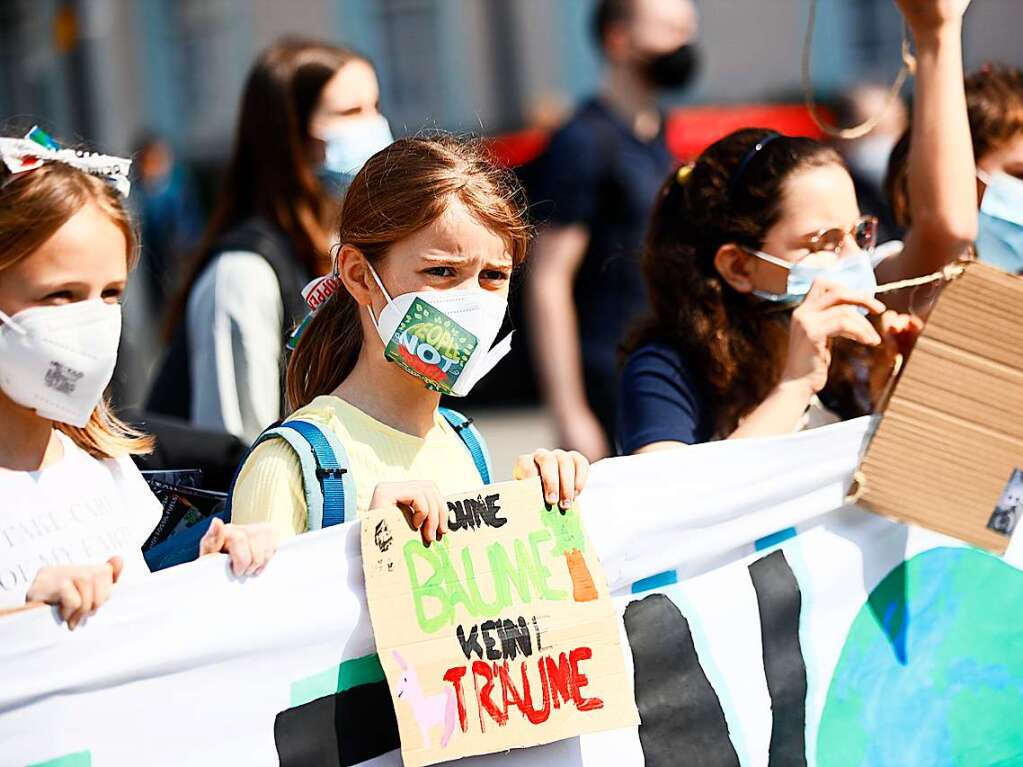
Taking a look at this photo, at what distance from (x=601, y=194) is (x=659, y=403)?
1.73m

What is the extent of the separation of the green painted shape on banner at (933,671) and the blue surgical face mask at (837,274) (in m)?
0.53

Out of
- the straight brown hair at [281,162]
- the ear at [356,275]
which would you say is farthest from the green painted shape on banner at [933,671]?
the straight brown hair at [281,162]

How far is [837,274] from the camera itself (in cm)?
290

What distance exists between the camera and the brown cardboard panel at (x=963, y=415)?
2.58m

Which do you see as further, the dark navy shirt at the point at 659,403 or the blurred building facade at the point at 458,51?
the blurred building facade at the point at 458,51

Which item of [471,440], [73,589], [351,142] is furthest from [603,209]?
[73,589]

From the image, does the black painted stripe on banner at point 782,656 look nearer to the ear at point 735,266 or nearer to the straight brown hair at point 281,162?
the ear at point 735,266

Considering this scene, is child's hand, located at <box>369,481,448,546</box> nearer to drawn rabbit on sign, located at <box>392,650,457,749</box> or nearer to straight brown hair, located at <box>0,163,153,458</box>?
drawn rabbit on sign, located at <box>392,650,457,749</box>

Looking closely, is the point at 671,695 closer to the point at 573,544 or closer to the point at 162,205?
Result: the point at 573,544

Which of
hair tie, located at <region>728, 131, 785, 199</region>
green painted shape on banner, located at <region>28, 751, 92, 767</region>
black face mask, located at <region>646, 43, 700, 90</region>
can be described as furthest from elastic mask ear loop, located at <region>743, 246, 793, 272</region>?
black face mask, located at <region>646, 43, 700, 90</region>

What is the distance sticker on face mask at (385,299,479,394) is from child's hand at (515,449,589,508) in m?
0.22

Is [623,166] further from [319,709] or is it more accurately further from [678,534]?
[319,709]

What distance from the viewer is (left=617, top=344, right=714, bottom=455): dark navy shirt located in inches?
115

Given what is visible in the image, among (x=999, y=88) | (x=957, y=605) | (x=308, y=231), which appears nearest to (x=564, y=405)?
(x=308, y=231)
